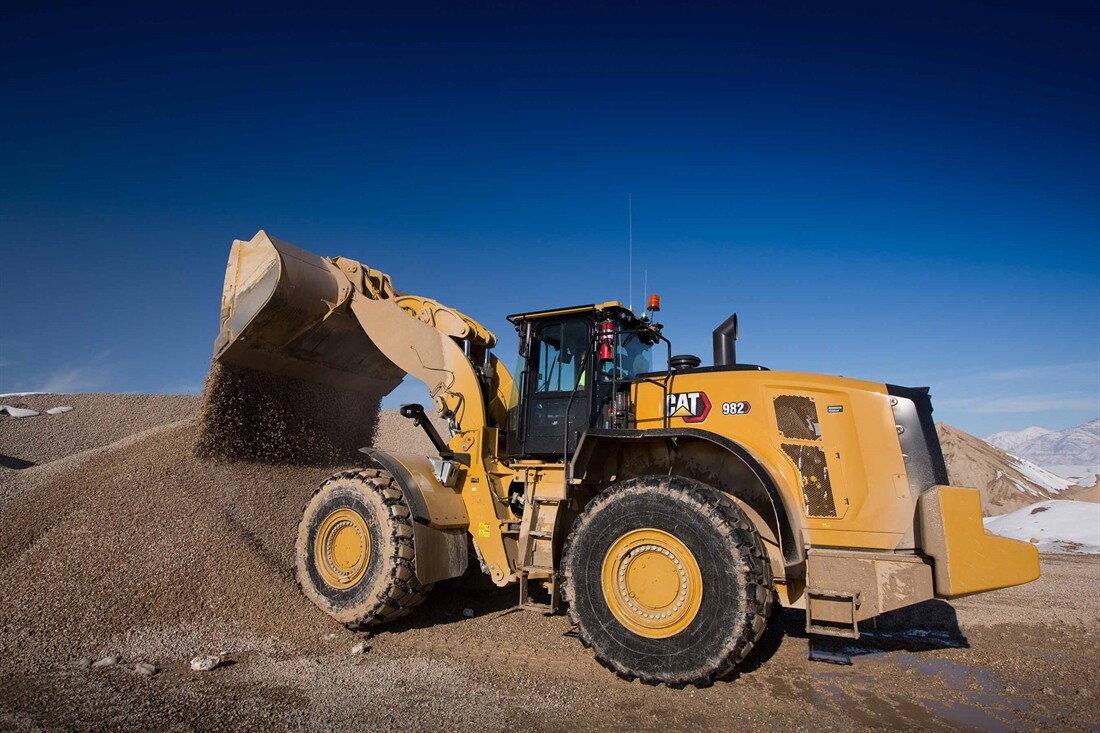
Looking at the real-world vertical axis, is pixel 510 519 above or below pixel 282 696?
above

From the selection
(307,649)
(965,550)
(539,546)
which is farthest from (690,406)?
(307,649)

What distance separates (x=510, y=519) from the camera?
6.64m

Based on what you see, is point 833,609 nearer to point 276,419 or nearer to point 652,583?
point 652,583

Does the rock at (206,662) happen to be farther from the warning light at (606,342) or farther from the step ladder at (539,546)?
the warning light at (606,342)

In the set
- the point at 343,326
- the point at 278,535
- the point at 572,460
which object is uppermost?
the point at 343,326

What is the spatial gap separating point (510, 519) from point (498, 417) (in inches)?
44.7

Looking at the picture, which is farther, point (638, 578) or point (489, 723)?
point (638, 578)

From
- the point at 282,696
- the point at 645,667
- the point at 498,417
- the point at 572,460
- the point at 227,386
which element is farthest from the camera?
the point at 227,386

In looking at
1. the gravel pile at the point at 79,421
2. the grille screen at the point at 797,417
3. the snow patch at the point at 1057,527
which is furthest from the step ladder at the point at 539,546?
the snow patch at the point at 1057,527

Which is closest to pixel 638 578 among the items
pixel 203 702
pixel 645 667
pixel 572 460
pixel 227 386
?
pixel 645 667

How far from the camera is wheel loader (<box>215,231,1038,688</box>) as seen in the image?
472 centimetres

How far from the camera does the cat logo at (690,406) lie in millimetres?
5648

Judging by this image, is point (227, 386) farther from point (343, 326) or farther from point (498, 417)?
point (498, 417)

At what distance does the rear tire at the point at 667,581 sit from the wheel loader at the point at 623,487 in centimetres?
1
